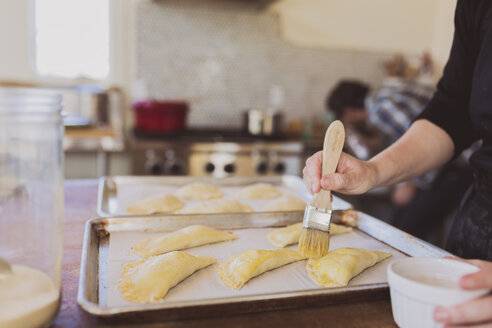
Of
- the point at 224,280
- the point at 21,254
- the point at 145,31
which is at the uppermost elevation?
the point at 145,31

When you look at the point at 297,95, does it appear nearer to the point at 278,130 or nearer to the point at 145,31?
the point at 278,130

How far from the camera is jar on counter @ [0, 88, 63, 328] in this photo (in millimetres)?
536

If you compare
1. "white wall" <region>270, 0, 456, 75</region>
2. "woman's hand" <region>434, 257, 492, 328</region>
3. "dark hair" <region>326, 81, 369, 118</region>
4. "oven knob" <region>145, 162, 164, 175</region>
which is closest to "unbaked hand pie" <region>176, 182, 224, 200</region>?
"woman's hand" <region>434, 257, 492, 328</region>

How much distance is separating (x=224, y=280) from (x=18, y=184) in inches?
17.0

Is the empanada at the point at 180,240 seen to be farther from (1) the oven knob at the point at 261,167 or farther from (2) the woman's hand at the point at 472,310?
(1) the oven knob at the point at 261,167

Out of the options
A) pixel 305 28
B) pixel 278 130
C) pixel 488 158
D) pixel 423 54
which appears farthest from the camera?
pixel 423 54

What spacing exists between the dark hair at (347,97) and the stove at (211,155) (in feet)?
1.60

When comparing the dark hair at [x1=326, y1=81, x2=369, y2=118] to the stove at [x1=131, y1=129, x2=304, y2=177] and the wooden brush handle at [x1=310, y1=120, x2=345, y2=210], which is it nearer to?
the stove at [x1=131, y1=129, x2=304, y2=177]

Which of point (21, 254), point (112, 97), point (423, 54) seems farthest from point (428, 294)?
point (423, 54)

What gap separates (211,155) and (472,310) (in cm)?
233

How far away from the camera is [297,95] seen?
12.1 feet

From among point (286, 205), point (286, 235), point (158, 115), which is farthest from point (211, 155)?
point (286, 235)

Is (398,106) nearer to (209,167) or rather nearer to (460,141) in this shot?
(209,167)

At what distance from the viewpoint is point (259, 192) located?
1.59m
